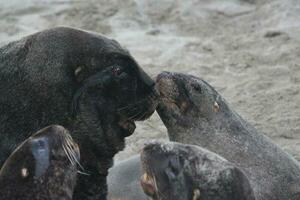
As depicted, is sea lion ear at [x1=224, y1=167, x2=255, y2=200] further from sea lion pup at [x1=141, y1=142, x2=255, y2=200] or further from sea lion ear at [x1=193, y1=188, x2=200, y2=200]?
sea lion ear at [x1=193, y1=188, x2=200, y2=200]

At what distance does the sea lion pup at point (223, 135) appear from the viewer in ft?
22.3

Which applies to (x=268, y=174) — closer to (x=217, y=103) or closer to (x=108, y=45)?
(x=217, y=103)

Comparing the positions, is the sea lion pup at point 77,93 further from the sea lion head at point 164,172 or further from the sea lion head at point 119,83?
the sea lion head at point 164,172

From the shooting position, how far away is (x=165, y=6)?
1200 cm

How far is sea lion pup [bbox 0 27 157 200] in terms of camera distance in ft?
20.6

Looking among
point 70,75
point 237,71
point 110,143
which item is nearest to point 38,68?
point 70,75

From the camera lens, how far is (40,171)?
5.41 m

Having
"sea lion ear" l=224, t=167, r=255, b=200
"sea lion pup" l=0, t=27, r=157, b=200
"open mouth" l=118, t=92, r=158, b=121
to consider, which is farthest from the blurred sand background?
"sea lion ear" l=224, t=167, r=255, b=200

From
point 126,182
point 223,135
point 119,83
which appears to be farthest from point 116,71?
point 126,182

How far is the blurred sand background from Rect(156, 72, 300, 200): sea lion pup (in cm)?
186

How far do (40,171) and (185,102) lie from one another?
1982mm

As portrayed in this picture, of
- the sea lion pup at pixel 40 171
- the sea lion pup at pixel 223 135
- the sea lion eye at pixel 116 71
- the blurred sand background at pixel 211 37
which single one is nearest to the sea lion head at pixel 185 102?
the sea lion pup at pixel 223 135

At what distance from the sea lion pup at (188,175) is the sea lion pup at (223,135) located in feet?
3.34

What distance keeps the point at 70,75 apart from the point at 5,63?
15.6 inches
